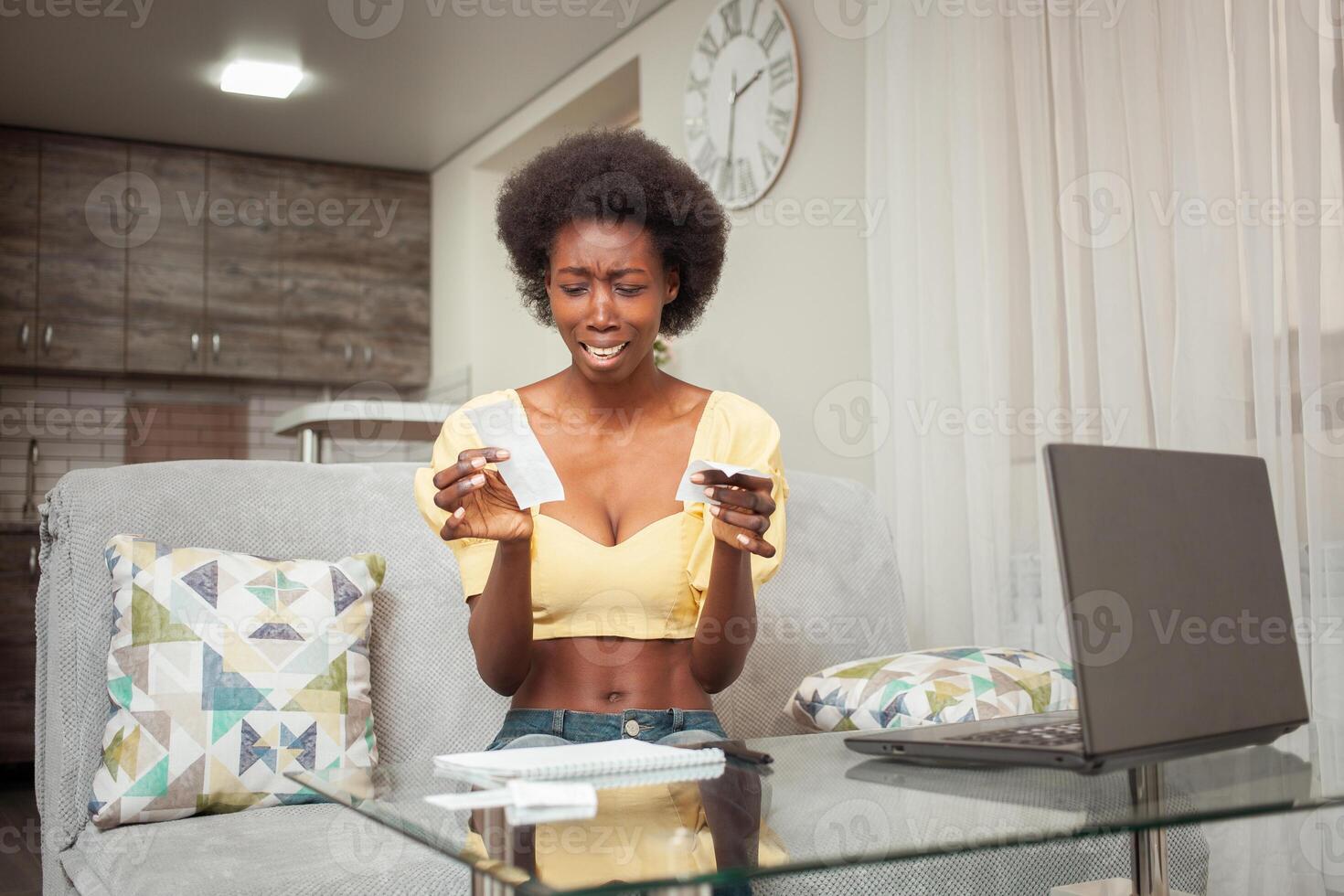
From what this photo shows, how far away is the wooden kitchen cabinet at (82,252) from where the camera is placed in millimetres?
5297

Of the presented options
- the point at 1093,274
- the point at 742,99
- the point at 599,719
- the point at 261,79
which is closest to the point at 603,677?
the point at 599,719

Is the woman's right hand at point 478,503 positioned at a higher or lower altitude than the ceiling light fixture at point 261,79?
lower

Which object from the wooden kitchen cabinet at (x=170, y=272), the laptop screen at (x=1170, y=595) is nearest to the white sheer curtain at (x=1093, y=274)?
the laptop screen at (x=1170, y=595)

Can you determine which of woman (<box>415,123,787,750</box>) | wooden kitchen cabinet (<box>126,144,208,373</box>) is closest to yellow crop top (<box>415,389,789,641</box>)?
woman (<box>415,123,787,750</box>)

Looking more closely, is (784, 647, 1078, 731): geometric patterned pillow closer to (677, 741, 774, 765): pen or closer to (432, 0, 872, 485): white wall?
(677, 741, 774, 765): pen

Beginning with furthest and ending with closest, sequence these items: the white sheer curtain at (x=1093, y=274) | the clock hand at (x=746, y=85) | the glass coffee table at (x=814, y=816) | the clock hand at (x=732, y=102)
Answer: the clock hand at (x=732, y=102) < the clock hand at (x=746, y=85) < the white sheer curtain at (x=1093, y=274) < the glass coffee table at (x=814, y=816)

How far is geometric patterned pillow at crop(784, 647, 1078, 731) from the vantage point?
1.76 meters

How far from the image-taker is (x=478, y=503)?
55.0 inches

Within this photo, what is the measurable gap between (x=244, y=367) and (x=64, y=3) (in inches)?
74.1

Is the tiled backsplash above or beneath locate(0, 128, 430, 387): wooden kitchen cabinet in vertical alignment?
beneath

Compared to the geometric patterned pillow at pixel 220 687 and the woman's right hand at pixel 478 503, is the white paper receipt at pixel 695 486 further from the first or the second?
the geometric patterned pillow at pixel 220 687

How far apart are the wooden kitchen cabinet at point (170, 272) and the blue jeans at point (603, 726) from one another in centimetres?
446

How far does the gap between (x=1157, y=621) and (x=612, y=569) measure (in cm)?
78

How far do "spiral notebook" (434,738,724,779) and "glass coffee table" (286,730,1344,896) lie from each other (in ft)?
0.09
